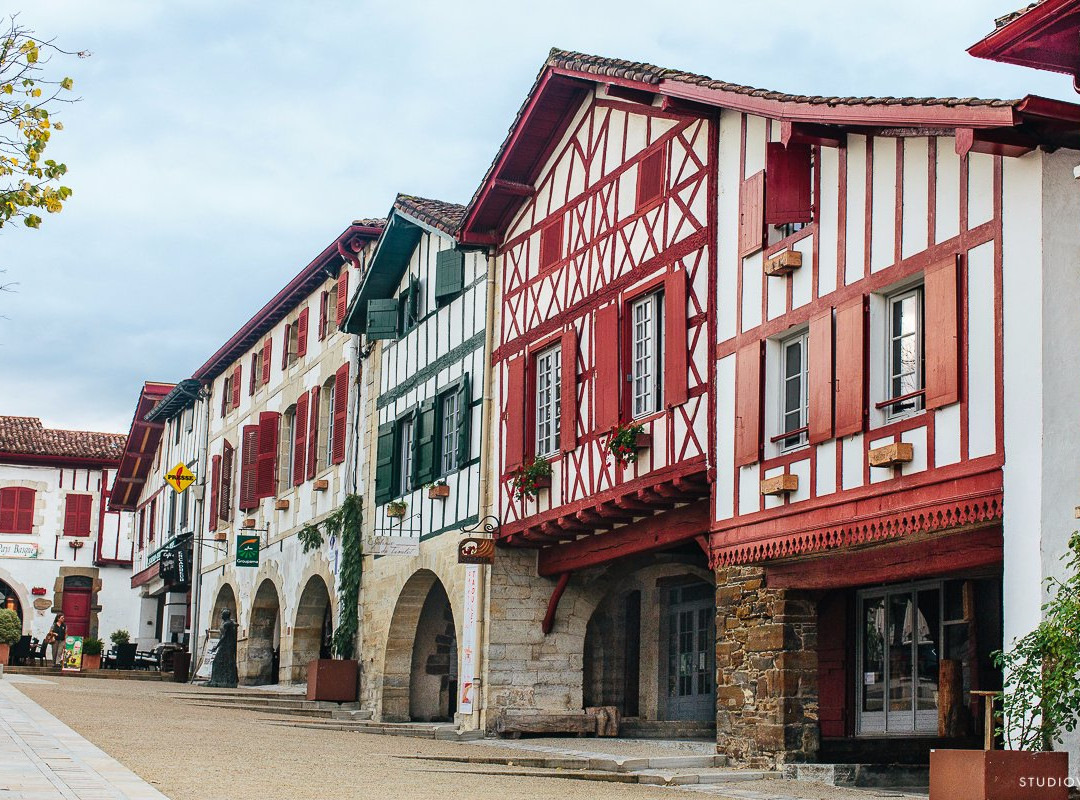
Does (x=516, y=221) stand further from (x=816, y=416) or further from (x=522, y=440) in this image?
(x=816, y=416)

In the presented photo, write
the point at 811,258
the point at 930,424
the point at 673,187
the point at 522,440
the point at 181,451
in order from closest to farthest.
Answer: the point at 930,424 < the point at 811,258 < the point at 673,187 < the point at 522,440 < the point at 181,451

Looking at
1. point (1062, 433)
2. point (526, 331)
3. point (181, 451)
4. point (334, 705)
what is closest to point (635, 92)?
point (526, 331)

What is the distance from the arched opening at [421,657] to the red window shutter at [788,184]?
364 inches

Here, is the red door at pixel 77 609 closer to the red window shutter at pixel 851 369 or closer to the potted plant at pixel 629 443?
the potted plant at pixel 629 443

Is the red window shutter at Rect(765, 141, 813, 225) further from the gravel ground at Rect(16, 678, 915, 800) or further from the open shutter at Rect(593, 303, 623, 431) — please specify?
the gravel ground at Rect(16, 678, 915, 800)

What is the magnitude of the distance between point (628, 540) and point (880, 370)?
4.93 meters

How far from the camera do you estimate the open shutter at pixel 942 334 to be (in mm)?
10523

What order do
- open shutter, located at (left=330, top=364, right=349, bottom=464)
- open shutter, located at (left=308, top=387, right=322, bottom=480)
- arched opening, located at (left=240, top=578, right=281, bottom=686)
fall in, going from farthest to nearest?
arched opening, located at (left=240, top=578, right=281, bottom=686) < open shutter, located at (left=308, top=387, right=322, bottom=480) < open shutter, located at (left=330, top=364, right=349, bottom=464)

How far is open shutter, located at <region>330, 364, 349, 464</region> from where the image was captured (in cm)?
2433

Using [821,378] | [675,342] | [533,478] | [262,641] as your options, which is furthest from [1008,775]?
[262,641]

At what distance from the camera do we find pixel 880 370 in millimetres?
11469

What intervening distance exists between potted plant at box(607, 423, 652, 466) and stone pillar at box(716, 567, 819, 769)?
1.68 m

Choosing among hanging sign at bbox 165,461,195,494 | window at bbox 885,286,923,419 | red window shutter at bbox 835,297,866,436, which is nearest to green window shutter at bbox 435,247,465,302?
red window shutter at bbox 835,297,866,436

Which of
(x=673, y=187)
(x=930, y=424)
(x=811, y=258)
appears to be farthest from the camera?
(x=673, y=187)
